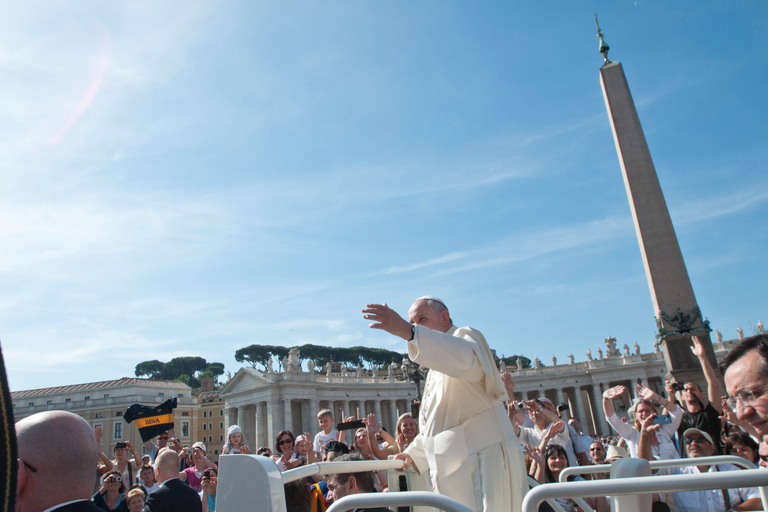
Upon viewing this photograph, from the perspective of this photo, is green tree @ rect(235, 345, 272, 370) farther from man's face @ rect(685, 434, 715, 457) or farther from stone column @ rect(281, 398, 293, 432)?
man's face @ rect(685, 434, 715, 457)

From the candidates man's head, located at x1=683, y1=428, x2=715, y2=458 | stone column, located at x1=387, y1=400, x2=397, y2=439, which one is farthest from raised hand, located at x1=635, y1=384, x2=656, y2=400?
stone column, located at x1=387, y1=400, x2=397, y2=439

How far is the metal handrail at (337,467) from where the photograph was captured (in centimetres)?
266

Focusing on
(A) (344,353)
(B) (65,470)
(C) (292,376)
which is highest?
(A) (344,353)

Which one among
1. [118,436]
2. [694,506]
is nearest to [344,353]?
[118,436]

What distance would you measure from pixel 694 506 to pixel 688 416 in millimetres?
2063

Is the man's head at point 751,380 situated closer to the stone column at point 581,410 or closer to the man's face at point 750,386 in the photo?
the man's face at point 750,386

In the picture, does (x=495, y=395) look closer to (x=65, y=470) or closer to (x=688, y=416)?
(x=65, y=470)

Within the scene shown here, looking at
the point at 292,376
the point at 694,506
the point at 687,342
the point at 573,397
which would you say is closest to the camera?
the point at 694,506

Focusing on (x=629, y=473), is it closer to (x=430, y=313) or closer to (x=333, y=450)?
(x=430, y=313)

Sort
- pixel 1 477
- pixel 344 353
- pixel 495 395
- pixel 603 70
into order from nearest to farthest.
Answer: pixel 1 477
pixel 495 395
pixel 603 70
pixel 344 353

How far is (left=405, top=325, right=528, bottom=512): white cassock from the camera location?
10.7 ft

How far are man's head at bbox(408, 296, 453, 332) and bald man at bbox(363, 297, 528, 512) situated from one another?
0.73 feet

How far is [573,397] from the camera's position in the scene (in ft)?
223

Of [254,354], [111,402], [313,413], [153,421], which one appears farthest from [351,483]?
[254,354]
